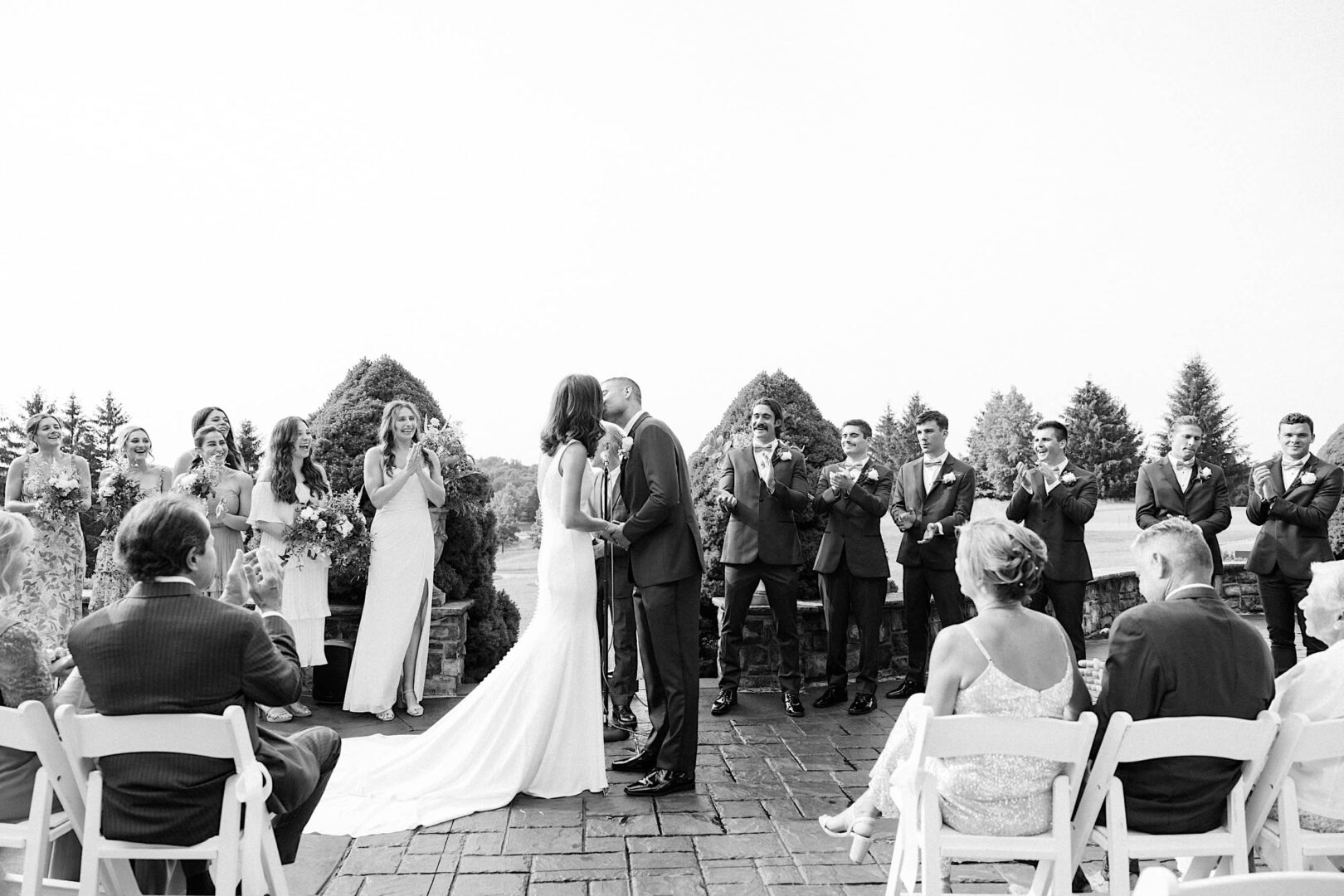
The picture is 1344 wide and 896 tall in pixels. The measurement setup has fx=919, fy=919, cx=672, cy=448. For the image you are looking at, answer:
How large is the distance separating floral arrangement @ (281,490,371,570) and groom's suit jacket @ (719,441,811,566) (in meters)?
2.72

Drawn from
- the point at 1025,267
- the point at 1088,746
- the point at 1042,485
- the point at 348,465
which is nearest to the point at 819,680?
the point at 1042,485

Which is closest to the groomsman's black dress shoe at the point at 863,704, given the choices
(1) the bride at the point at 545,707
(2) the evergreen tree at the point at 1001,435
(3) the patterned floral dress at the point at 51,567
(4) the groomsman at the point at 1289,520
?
(1) the bride at the point at 545,707

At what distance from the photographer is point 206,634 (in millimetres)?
2738

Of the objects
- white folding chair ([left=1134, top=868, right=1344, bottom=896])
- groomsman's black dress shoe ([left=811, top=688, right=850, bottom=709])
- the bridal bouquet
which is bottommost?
groomsman's black dress shoe ([left=811, top=688, right=850, bottom=709])

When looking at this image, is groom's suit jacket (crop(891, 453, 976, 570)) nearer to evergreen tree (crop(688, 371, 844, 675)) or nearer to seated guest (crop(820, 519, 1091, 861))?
evergreen tree (crop(688, 371, 844, 675))

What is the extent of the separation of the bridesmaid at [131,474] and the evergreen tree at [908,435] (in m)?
59.1

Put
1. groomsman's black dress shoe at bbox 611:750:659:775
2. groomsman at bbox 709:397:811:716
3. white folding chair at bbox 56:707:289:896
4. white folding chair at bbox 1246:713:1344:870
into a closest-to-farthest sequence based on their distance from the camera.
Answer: white folding chair at bbox 56:707:289:896, white folding chair at bbox 1246:713:1344:870, groomsman's black dress shoe at bbox 611:750:659:775, groomsman at bbox 709:397:811:716

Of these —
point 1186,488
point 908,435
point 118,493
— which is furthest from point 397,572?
point 908,435

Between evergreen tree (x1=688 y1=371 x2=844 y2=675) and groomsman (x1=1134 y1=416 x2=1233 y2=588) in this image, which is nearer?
groomsman (x1=1134 y1=416 x2=1233 y2=588)

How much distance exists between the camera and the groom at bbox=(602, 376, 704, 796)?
4883mm

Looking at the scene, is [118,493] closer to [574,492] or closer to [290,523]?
[290,523]

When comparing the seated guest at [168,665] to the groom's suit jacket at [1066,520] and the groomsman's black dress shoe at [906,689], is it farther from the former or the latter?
the groom's suit jacket at [1066,520]

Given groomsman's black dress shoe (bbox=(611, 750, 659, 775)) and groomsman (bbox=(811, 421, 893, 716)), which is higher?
groomsman (bbox=(811, 421, 893, 716))

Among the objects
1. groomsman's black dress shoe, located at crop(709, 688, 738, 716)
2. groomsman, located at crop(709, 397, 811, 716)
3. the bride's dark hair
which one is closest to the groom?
the bride's dark hair
